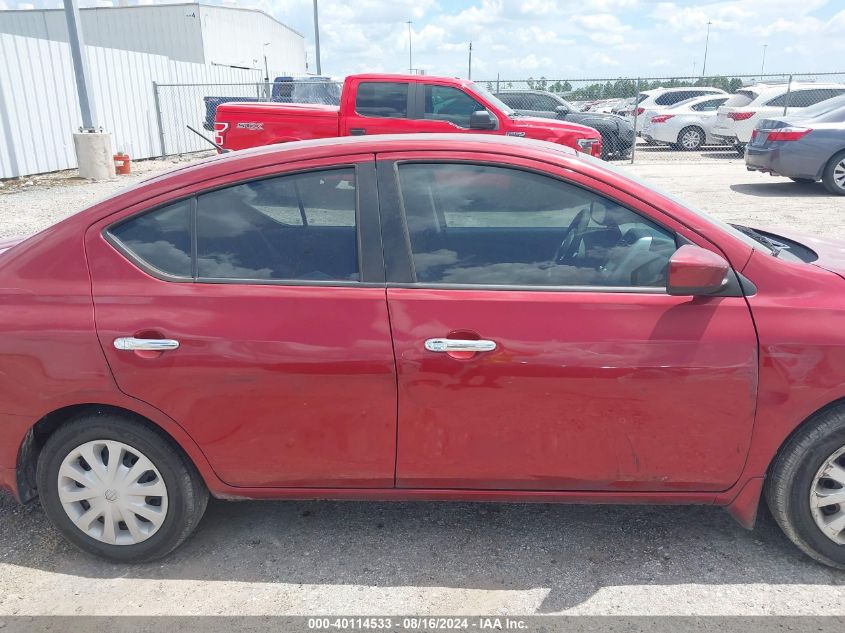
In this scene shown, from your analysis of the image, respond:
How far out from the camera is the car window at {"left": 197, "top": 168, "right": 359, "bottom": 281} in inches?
103

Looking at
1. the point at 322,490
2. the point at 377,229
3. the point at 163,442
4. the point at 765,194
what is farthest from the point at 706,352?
the point at 765,194

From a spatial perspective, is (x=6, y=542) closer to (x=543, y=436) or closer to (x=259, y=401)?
(x=259, y=401)

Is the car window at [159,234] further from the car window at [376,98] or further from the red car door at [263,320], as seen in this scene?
the car window at [376,98]

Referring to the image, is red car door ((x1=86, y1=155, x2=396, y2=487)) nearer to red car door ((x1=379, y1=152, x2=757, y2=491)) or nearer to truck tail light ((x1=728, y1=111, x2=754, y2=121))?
red car door ((x1=379, y1=152, x2=757, y2=491))

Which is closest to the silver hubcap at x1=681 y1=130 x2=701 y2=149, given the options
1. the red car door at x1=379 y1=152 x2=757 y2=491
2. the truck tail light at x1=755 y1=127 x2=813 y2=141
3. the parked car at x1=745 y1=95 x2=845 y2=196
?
the parked car at x1=745 y1=95 x2=845 y2=196

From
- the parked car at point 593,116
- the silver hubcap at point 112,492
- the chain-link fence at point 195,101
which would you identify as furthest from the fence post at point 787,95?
the silver hubcap at point 112,492

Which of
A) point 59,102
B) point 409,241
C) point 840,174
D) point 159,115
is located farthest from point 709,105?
point 409,241

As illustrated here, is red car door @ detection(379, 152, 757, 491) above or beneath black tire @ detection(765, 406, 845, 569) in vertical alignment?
above

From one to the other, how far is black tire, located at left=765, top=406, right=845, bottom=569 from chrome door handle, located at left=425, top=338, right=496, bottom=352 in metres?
1.21

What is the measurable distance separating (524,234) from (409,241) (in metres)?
0.47

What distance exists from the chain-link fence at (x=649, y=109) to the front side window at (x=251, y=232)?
517 inches

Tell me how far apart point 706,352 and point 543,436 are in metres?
0.67

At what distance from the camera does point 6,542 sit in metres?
3.00

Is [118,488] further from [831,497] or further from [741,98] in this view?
[741,98]
